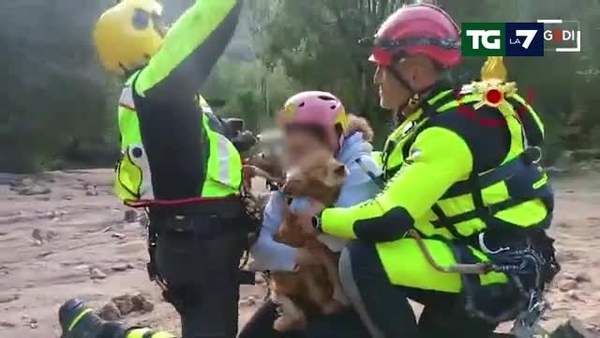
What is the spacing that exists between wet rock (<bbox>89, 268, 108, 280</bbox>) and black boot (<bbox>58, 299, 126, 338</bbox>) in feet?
13.4

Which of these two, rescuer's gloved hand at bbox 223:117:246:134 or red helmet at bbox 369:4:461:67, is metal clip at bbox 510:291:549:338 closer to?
red helmet at bbox 369:4:461:67

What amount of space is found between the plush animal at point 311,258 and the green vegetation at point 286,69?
16312mm

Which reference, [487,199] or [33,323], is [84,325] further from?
[33,323]

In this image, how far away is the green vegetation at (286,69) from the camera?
2095cm

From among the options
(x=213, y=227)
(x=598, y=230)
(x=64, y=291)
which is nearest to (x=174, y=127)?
(x=213, y=227)

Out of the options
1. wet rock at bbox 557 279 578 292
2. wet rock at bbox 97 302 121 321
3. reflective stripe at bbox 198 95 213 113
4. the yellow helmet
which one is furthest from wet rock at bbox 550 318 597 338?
wet rock at bbox 557 279 578 292

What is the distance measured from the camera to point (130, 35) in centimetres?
406

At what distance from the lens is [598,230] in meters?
11.7

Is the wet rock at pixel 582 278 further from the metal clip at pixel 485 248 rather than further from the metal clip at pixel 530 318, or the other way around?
the metal clip at pixel 485 248

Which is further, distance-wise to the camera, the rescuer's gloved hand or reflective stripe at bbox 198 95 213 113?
the rescuer's gloved hand

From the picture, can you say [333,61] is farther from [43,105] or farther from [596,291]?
[596,291]

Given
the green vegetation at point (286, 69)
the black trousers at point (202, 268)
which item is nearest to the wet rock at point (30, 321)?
the black trousers at point (202, 268)

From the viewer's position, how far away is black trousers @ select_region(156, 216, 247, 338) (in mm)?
3926

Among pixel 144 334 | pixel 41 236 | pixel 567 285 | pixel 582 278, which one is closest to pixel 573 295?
pixel 567 285
